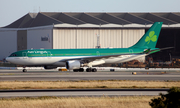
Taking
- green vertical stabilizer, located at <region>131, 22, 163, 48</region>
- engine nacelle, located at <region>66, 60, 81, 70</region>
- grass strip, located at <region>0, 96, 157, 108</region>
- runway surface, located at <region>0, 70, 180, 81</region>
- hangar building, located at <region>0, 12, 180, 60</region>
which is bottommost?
grass strip, located at <region>0, 96, 157, 108</region>

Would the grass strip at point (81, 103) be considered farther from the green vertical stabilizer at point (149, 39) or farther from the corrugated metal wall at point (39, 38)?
the corrugated metal wall at point (39, 38)

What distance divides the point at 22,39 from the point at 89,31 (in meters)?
27.6

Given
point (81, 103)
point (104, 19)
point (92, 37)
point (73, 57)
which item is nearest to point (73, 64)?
point (73, 57)

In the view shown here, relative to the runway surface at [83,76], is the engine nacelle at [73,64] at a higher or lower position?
higher

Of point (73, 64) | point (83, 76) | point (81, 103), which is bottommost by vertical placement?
point (81, 103)

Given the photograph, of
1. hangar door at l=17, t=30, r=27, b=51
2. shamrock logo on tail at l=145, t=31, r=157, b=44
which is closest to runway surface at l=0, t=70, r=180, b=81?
shamrock logo on tail at l=145, t=31, r=157, b=44

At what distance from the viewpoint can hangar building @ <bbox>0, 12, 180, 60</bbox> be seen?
3469 inches

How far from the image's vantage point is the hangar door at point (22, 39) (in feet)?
335

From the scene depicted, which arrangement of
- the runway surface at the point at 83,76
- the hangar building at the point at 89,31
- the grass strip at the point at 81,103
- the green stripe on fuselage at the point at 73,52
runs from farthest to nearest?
the hangar building at the point at 89,31 → the green stripe on fuselage at the point at 73,52 → the runway surface at the point at 83,76 → the grass strip at the point at 81,103

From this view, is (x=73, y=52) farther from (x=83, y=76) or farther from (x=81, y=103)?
(x=81, y=103)

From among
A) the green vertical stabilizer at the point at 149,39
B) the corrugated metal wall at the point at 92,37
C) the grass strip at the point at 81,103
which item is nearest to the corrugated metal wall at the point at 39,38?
the corrugated metal wall at the point at 92,37

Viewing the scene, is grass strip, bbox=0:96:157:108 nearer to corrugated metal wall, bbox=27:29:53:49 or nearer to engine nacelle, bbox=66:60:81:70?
engine nacelle, bbox=66:60:81:70

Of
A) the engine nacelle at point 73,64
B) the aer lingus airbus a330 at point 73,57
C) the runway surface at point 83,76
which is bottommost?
the runway surface at point 83,76

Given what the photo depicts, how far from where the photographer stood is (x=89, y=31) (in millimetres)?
89562
